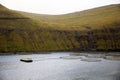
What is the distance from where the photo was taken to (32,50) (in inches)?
5753

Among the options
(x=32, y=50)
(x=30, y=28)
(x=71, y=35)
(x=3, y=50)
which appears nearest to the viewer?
(x=3, y=50)

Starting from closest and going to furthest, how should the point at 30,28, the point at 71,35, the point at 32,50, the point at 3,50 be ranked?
the point at 3,50, the point at 32,50, the point at 30,28, the point at 71,35

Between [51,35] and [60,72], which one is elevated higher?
[60,72]

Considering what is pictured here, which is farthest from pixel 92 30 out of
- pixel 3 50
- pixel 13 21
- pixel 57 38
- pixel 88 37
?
pixel 3 50

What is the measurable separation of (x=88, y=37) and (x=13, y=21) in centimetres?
5640

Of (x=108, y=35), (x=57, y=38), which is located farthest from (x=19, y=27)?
(x=108, y=35)

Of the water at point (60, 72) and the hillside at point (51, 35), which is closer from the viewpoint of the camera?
the water at point (60, 72)

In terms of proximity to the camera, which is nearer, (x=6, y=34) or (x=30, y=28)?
(x=6, y=34)

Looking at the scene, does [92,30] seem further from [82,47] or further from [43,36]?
[43,36]

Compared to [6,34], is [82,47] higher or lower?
lower

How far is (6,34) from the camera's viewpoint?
466ft

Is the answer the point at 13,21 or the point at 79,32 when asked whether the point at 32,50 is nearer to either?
the point at 13,21

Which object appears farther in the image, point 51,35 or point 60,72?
point 51,35

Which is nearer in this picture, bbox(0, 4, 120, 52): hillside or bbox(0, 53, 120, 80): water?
bbox(0, 53, 120, 80): water
